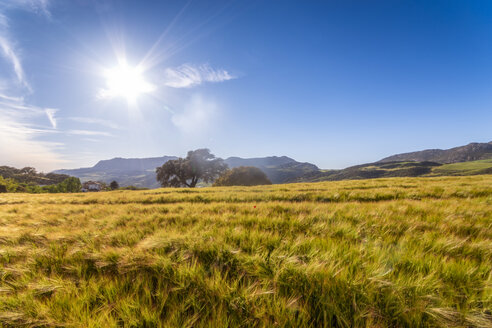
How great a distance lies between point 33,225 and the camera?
418 cm

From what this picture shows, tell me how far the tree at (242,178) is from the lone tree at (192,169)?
2799 millimetres

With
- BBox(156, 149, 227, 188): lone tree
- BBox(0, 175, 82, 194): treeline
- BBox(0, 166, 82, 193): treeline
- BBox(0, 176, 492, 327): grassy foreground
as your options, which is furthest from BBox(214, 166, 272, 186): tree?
BBox(0, 166, 82, 193): treeline

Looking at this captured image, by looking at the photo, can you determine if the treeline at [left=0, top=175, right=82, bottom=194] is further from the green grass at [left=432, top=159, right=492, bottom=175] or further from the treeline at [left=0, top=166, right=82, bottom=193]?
the green grass at [left=432, top=159, right=492, bottom=175]

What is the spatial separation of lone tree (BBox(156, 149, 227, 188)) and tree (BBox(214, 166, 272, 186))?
2.80 metres

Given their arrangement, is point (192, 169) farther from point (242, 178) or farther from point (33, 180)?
point (33, 180)

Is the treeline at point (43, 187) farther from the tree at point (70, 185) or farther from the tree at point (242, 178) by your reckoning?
the tree at point (242, 178)

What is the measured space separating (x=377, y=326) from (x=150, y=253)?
229 cm

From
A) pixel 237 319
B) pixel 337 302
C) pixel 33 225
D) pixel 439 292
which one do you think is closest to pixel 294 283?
pixel 337 302

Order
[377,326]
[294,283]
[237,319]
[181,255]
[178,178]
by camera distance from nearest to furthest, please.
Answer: [377,326], [237,319], [294,283], [181,255], [178,178]

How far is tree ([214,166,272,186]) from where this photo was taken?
1690 inches

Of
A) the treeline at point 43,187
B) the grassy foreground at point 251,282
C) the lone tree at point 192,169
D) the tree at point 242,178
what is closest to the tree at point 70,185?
the treeline at point 43,187

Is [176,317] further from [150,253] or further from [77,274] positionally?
[77,274]

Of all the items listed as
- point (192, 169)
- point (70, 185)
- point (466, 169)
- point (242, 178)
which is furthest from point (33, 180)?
point (466, 169)

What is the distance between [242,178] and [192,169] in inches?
514
